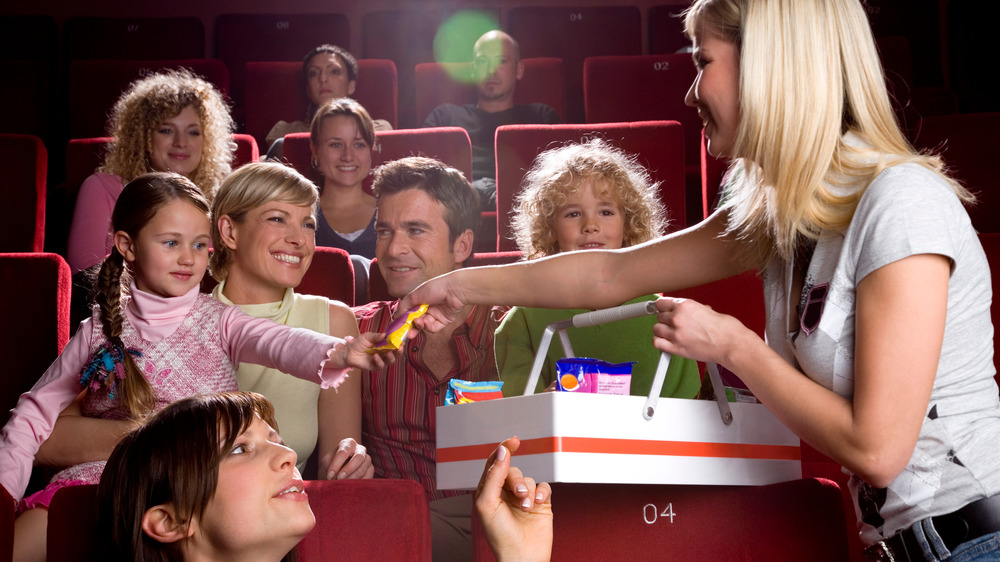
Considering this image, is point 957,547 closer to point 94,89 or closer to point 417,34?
point 94,89

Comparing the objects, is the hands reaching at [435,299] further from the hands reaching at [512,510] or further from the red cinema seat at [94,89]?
the red cinema seat at [94,89]

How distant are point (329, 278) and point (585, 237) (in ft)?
1.36

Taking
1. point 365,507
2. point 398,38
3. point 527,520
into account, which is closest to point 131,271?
point 365,507

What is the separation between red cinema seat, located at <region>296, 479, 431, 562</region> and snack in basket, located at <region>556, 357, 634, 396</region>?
0.52 ft

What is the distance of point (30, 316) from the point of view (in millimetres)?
1231

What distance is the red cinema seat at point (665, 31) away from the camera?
122 inches

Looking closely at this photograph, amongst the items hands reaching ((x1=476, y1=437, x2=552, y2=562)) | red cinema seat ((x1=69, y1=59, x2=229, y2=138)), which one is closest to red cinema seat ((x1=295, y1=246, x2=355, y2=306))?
hands reaching ((x1=476, y1=437, x2=552, y2=562))

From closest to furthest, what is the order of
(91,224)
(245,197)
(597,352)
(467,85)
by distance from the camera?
1. (597,352)
2. (245,197)
3. (91,224)
4. (467,85)

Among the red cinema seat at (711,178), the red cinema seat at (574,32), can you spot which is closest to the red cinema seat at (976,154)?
the red cinema seat at (711,178)

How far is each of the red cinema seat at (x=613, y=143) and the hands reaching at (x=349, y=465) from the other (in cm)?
82

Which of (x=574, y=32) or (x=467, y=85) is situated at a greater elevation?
(x=574, y=32)

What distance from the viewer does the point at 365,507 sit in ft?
2.48

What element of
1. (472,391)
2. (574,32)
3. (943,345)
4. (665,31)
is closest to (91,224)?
(472,391)

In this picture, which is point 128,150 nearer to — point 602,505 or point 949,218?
point 602,505
